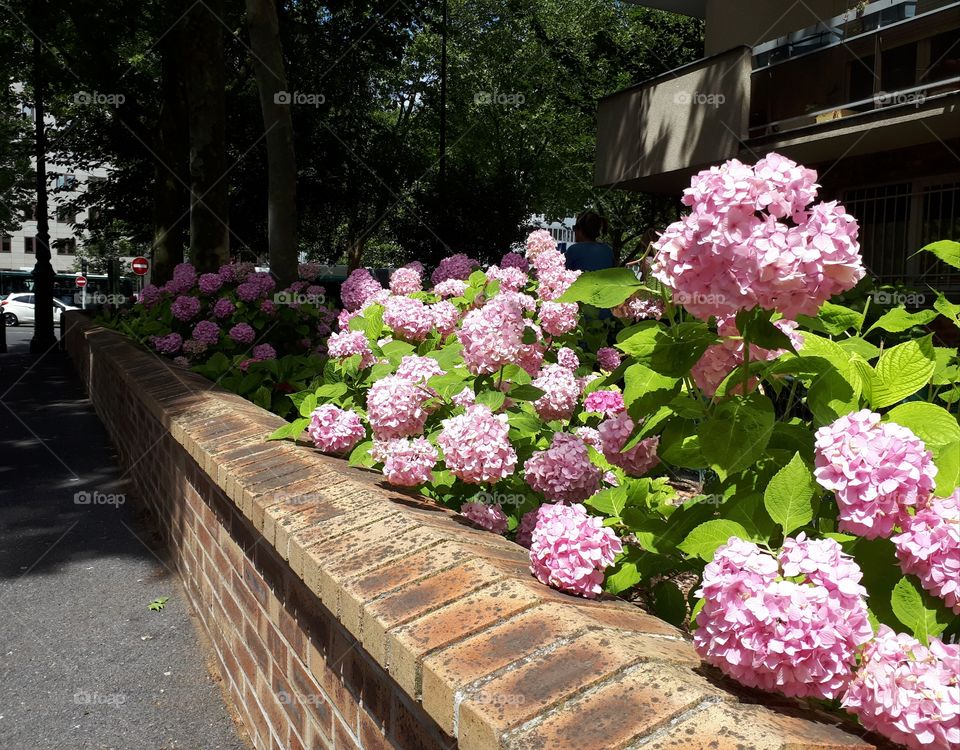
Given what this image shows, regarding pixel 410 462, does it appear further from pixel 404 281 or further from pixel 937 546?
pixel 404 281

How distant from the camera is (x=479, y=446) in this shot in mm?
2514

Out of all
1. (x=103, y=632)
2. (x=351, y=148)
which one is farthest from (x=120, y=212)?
(x=103, y=632)

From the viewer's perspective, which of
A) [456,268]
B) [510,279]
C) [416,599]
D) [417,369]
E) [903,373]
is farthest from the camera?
[456,268]

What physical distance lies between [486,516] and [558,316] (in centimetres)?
114

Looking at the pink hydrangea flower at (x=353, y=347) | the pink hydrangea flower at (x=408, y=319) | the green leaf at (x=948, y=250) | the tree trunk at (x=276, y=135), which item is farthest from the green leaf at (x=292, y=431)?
the tree trunk at (x=276, y=135)

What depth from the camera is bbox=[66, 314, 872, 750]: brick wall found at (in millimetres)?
1363

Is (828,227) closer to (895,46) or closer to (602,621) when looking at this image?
(602,621)

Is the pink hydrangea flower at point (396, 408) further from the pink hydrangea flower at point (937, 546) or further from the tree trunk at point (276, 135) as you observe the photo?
the tree trunk at point (276, 135)

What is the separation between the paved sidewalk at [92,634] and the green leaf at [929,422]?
2.61 metres

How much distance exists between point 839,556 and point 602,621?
1.72ft

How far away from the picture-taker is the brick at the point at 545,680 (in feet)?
4.57

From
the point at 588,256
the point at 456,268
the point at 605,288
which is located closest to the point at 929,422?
the point at 605,288

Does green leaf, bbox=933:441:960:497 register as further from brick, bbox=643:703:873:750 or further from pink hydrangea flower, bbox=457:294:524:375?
pink hydrangea flower, bbox=457:294:524:375

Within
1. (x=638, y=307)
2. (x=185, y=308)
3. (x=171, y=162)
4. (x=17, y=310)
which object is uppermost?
(x=171, y=162)
